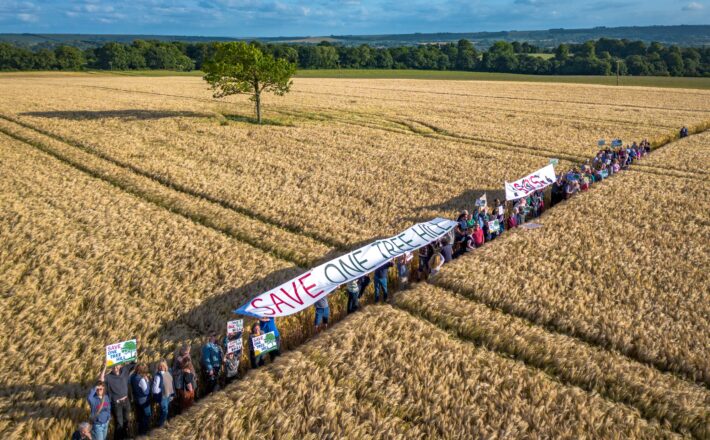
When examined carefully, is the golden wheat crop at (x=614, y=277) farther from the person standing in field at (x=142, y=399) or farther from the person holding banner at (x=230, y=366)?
the person standing in field at (x=142, y=399)

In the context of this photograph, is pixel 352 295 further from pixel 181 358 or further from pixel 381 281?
pixel 181 358

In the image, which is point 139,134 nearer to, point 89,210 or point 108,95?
point 89,210

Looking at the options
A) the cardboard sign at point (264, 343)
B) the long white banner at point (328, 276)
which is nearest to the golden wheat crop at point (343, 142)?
the long white banner at point (328, 276)

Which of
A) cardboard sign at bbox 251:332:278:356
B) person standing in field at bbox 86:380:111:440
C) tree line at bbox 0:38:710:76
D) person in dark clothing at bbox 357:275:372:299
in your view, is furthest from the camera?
tree line at bbox 0:38:710:76

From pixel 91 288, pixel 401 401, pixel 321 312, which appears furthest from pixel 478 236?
pixel 91 288

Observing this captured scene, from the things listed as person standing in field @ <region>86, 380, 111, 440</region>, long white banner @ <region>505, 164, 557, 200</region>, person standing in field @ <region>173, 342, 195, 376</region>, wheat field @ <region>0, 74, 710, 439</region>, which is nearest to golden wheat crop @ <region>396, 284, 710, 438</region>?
wheat field @ <region>0, 74, 710, 439</region>

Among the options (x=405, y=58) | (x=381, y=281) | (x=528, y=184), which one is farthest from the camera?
Answer: (x=405, y=58)

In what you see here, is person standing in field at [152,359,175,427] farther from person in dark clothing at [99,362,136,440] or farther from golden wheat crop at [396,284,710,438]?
golden wheat crop at [396,284,710,438]
